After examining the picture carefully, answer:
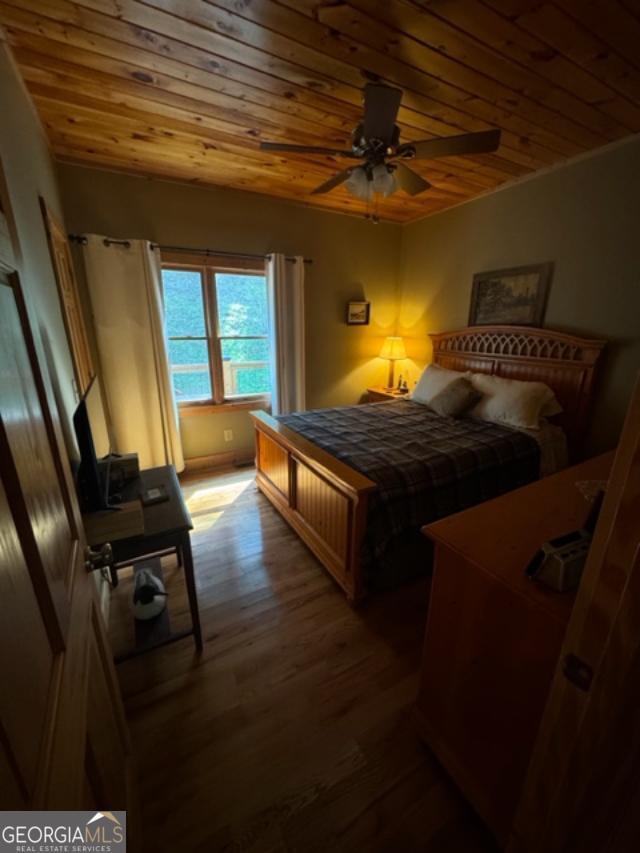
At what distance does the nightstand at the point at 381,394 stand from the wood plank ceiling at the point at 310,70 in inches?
83.0

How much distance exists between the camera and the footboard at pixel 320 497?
177 centimetres

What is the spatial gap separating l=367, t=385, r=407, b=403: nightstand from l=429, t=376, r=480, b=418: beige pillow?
32.8 inches

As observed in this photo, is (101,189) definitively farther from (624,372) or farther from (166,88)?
(624,372)

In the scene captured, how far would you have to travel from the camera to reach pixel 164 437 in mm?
3166

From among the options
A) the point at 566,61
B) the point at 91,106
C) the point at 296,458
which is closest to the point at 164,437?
the point at 296,458

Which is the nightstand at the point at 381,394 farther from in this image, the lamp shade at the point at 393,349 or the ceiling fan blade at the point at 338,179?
the ceiling fan blade at the point at 338,179

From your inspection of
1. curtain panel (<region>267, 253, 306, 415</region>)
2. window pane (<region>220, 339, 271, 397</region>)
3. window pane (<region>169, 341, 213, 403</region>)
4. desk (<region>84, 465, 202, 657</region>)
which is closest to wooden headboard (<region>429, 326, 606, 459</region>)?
curtain panel (<region>267, 253, 306, 415</region>)

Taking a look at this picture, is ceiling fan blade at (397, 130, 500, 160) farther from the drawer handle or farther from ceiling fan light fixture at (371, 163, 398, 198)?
the drawer handle

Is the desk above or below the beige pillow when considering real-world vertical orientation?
below

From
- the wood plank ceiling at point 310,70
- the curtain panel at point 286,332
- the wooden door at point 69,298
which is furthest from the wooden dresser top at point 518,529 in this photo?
the curtain panel at point 286,332

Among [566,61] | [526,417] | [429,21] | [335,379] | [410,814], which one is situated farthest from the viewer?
[335,379]

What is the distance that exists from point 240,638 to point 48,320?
175cm

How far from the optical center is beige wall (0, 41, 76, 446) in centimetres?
132

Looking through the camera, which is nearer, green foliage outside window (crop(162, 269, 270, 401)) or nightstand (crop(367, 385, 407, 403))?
green foliage outside window (crop(162, 269, 270, 401))
